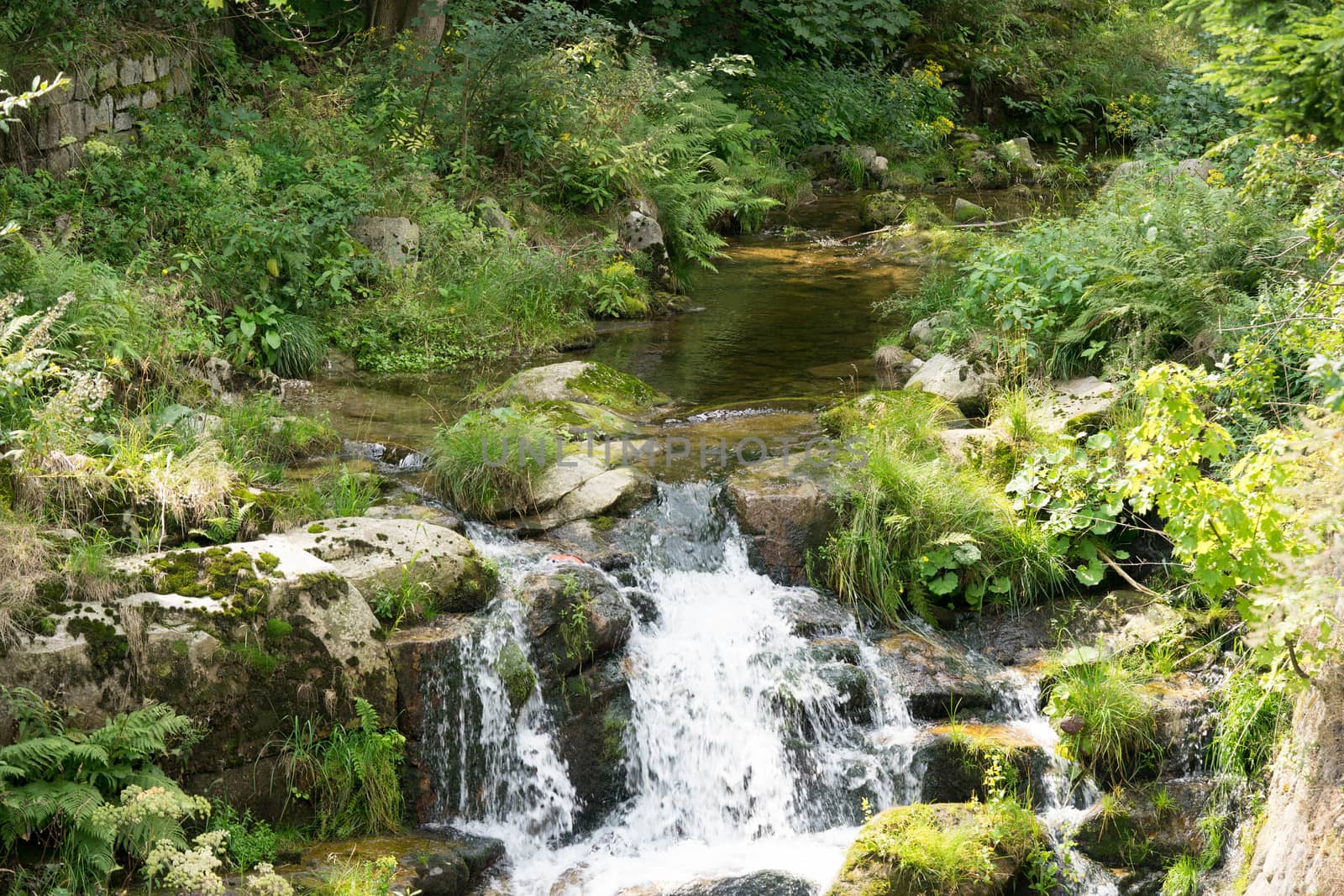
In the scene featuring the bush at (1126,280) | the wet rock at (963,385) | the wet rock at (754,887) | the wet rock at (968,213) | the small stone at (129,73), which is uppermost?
the small stone at (129,73)

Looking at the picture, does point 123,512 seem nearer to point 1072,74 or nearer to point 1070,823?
point 1070,823

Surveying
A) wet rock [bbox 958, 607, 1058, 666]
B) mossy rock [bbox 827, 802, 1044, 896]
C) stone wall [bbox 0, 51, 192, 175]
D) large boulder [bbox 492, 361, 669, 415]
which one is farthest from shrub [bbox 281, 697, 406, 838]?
stone wall [bbox 0, 51, 192, 175]

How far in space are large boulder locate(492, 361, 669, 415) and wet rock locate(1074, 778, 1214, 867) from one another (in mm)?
4412

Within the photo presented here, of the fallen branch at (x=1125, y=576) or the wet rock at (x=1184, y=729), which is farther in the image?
the fallen branch at (x=1125, y=576)

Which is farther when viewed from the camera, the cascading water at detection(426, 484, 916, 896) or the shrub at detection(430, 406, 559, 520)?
the shrub at detection(430, 406, 559, 520)

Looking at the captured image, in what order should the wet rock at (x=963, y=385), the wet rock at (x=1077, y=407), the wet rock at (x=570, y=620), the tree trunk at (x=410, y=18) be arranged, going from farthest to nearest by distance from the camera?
the tree trunk at (x=410, y=18) → the wet rock at (x=963, y=385) → the wet rock at (x=1077, y=407) → the wet rock at (x=570, y=620)

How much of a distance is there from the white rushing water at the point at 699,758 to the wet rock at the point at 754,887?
2.4 inches

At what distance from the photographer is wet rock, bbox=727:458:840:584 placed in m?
6.92

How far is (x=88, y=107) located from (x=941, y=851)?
9.04 m

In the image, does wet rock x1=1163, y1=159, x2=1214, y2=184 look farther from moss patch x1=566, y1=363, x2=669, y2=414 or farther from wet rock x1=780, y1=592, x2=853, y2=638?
moss patch x1=566, y1=363, x2=669, y2=414

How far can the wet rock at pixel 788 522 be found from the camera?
692 centimetres

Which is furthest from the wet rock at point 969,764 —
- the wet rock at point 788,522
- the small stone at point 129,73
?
the small stone at point 129,73

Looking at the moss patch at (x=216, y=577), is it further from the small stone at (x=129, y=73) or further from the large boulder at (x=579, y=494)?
the small stone at (x=129, y=73)

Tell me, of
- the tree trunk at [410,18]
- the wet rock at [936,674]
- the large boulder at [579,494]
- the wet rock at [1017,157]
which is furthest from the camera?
the wet rock at [1017,157]
